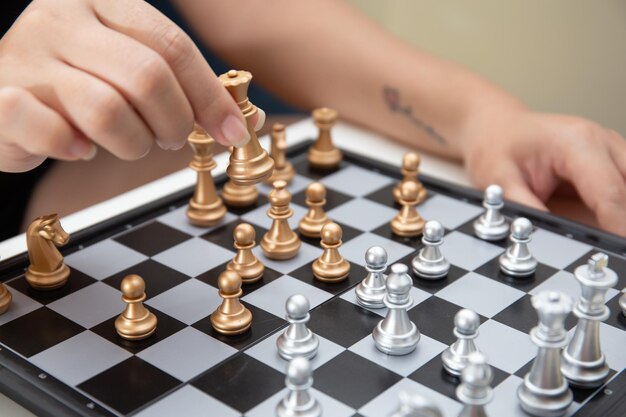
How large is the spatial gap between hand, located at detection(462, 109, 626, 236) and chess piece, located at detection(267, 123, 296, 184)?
0.33 m

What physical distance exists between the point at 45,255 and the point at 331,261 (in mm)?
372

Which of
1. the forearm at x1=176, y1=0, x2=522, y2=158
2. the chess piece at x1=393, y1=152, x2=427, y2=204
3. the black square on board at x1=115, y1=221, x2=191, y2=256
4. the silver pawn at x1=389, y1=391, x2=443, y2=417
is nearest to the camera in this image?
the silver pawn at x1=389, y1=391, x2=443, y2=417

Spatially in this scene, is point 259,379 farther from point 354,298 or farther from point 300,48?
point 300,48

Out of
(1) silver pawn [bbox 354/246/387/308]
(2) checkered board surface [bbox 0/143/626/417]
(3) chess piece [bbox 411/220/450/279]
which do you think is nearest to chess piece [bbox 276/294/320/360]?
(2) checkered board surface [bbox 0/143/626/417]

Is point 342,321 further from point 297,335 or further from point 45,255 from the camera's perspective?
point 45,255

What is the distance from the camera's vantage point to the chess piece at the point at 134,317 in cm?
97

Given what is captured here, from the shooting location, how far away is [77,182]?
1.70 m

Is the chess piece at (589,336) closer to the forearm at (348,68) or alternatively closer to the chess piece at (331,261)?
the chess piece at (331,261)

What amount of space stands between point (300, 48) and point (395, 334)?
0.94 meters

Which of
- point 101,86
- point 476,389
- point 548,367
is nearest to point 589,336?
point 548,367

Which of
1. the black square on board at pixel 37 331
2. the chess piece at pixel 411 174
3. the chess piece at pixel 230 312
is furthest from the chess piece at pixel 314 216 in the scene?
the black square on board at pixel 37 331

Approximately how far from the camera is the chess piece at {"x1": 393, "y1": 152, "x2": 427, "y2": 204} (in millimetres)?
1324

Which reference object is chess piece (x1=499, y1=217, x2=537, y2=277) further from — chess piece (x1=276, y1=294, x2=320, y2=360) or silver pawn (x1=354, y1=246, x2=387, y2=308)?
chess piece (x1=276, y1=294, x2=320, y2=360)

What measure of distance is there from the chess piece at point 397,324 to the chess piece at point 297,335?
0.08 meters
